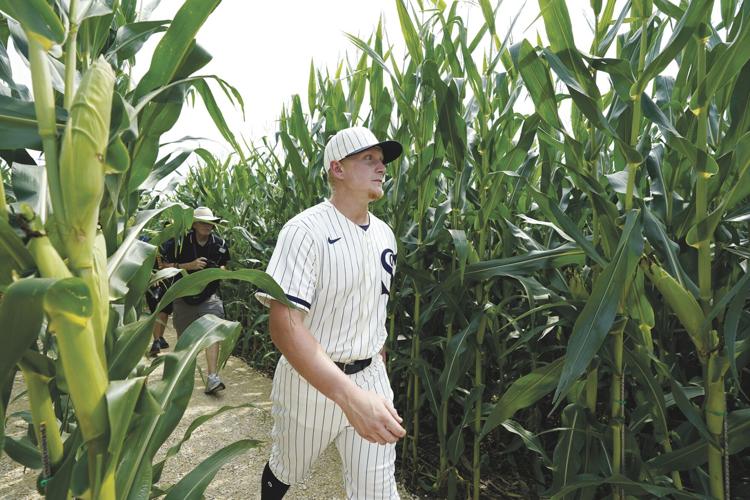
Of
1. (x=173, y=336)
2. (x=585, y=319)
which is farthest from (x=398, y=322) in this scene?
(x=173, y=336)

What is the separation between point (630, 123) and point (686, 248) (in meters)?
0.55

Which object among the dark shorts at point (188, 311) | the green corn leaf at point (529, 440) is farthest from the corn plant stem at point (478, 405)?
the dark shorts at point (188, 311)

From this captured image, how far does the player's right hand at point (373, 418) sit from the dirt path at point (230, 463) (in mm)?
1134

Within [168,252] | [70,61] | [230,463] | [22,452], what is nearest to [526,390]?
[22,452]

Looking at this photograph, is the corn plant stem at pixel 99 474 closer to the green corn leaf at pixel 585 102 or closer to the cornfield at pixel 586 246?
the cornfield at pixel 586 246

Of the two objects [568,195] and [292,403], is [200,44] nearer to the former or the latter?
[292,403]

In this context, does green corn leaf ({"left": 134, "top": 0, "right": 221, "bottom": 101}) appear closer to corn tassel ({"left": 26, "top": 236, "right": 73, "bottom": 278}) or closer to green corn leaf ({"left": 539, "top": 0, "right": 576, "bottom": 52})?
corn tassel ({"left": 26, "top": 236, "right": 73, "bottom": 278})

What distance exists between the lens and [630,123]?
1360 mm

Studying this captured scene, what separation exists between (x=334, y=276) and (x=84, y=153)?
1.15 m

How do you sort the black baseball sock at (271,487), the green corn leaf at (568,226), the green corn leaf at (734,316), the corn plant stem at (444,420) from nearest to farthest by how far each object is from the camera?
the green corn leaf at (734,316)
the green corn leaf at (568,226)
the black baseball sock at (271,487)
the corn plant stem at (444,420)

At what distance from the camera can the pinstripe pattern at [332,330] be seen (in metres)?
1.69

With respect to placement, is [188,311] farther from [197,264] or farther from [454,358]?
[454,358]

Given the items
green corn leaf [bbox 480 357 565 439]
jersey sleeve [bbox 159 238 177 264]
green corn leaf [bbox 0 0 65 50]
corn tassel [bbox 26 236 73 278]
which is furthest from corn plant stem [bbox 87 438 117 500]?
jersey sleeve [bbox 159 238 177 264]

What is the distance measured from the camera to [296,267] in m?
1.64
